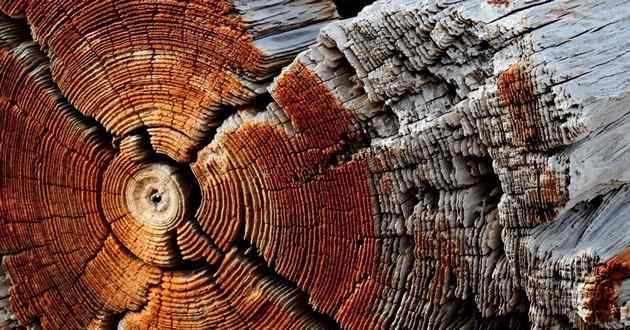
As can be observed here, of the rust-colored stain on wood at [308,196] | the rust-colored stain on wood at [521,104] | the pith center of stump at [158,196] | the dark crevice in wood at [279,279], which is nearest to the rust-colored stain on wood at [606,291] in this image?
the rust-colored stain on wood at [521,104]

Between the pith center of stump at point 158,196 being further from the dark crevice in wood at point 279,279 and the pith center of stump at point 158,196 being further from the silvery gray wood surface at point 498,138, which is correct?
the silvery gray wood surface at point 498,138

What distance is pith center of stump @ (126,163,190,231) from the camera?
264 centimetres

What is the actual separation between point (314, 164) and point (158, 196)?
0.53m

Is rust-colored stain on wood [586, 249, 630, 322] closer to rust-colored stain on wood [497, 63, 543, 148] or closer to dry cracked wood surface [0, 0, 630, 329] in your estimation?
dry cracked wood surface [0, 0, 630, 329]

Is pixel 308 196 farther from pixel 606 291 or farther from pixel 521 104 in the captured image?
pixel 606 291

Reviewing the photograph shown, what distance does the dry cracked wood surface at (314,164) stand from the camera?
2002 mm

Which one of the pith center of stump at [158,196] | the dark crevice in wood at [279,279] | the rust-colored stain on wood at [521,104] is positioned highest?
the rust-colored stain on wood at [521,104]

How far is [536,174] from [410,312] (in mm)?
564

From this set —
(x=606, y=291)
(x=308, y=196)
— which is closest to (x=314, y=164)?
(x=308, y=196)

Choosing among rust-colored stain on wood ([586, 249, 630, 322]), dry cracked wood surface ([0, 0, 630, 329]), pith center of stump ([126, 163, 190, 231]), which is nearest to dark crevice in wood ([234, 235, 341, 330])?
dry cracked wood surface ([0, 0, 630, 329])

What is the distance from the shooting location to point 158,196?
2658mm

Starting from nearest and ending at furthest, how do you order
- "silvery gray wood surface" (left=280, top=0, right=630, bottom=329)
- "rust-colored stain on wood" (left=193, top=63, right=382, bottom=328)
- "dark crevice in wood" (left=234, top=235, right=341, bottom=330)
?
1. "silvery gray wood surface" (left=280, top=0, right=630, bottom=329)
2. "rust-colored stain on wood" (left=193, top=63, right=382, bottom=328)
3. "dark crevice in wood" (left=234, top=235, right=341, bottom=330)

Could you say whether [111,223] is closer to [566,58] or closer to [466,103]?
[466,103]

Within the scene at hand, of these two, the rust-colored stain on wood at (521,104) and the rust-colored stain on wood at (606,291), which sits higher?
the rust-colored stain on wood at (521,104)
